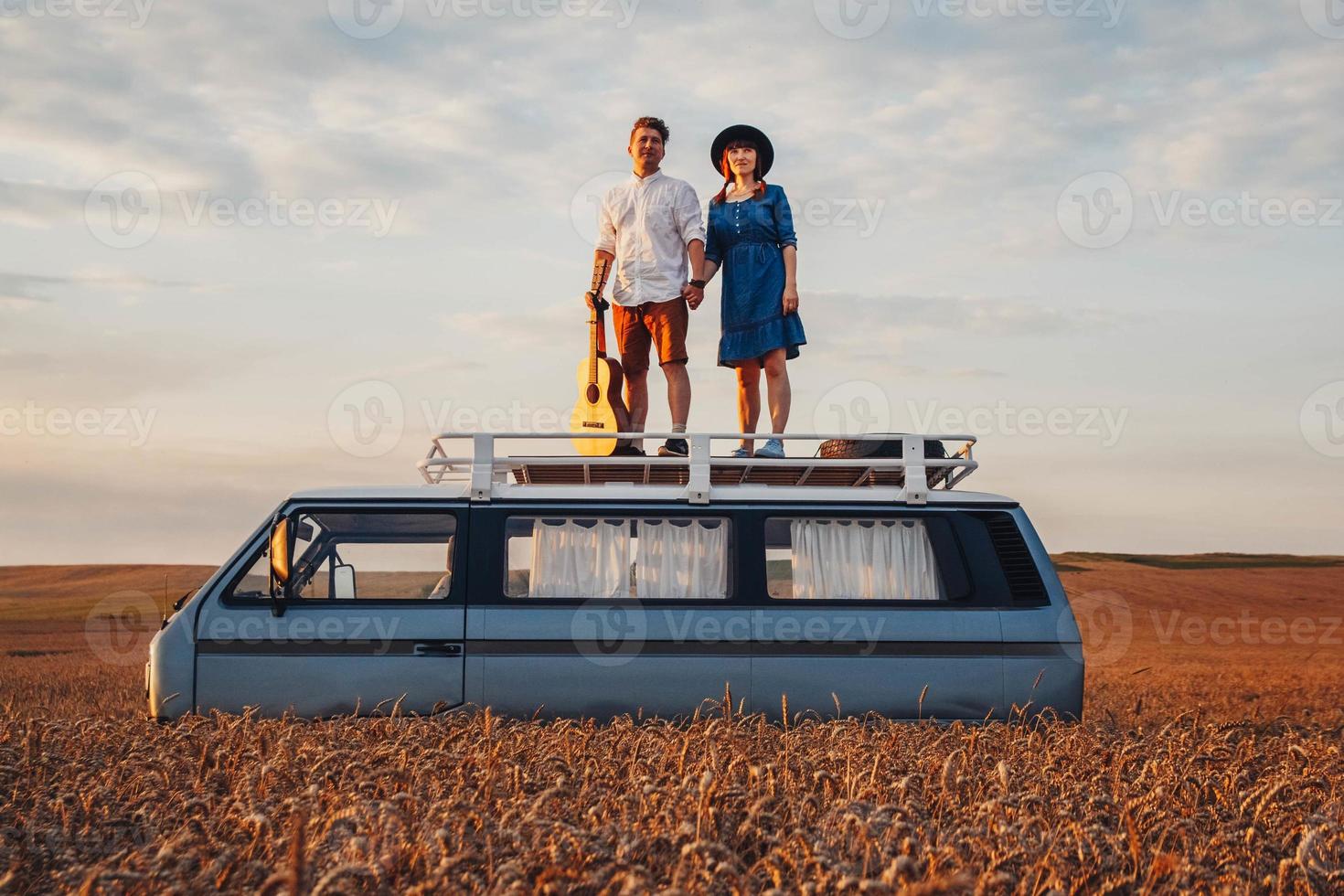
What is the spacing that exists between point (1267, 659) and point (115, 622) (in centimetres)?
2989

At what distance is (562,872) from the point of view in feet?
11.5

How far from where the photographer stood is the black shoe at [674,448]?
9.35 meters

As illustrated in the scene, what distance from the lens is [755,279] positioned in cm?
1055

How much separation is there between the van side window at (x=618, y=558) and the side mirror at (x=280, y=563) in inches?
54.7

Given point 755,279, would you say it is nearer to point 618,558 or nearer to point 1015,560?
point 618,558

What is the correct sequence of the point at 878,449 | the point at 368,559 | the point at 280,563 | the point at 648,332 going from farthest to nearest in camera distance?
the point at 648,332 < the point at 878,449 < the point at 368,559 < the point at 280,563

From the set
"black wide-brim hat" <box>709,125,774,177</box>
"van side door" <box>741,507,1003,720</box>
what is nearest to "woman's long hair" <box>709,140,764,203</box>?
"black wide-brim hat" <box>709,125,774,177</box>

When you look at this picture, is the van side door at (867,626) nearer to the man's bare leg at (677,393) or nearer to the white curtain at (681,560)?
the white curtain at (681,560)

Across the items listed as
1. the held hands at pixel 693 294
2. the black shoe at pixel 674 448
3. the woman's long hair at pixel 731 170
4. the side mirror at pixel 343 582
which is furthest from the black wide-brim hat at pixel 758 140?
the side mirror at pixel 343 582

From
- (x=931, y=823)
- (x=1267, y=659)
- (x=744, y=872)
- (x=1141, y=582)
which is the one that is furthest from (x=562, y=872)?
(x=1141, y=582)

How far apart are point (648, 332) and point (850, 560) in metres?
2.98

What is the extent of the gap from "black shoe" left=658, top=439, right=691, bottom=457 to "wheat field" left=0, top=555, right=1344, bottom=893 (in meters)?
1.92

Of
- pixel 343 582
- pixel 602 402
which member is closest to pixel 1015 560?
pixel 602 402

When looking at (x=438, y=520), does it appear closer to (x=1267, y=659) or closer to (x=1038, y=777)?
(x=1038, y=777)
